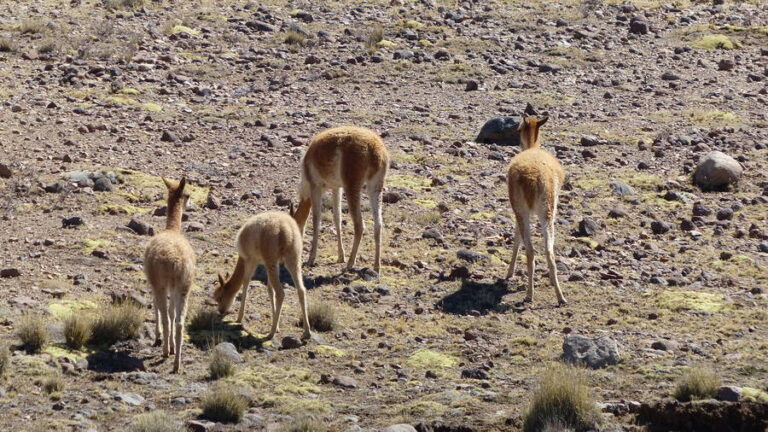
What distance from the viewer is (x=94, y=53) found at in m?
25.5

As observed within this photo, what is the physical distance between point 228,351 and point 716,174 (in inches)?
423

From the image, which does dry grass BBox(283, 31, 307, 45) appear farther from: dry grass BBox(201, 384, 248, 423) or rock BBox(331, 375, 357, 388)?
dry grass BBox(201, 384, 248, 423)

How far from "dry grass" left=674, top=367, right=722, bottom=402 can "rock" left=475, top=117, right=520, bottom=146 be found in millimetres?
11100

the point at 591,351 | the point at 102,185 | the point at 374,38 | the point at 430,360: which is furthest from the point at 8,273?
the point at 374,38

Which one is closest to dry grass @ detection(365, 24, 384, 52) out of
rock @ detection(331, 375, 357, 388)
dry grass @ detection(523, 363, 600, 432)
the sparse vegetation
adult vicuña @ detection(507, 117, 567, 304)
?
adult vicuña @ detection(507, 117, 567, 304)

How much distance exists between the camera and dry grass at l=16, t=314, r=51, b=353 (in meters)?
11.7

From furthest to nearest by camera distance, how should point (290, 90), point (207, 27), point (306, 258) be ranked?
point (207, 27), point (290, 90), point (306, 258)

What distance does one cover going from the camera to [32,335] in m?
11.7

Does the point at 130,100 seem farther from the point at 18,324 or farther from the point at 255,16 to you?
the point at 18,324

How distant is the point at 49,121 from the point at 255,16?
10.6 metres

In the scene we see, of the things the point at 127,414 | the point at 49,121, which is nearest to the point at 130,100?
the point at 49,121

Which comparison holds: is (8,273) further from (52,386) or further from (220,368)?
(220,368)

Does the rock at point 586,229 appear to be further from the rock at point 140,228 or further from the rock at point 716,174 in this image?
the rock at point 140,228

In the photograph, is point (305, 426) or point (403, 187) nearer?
point (305, 426)
